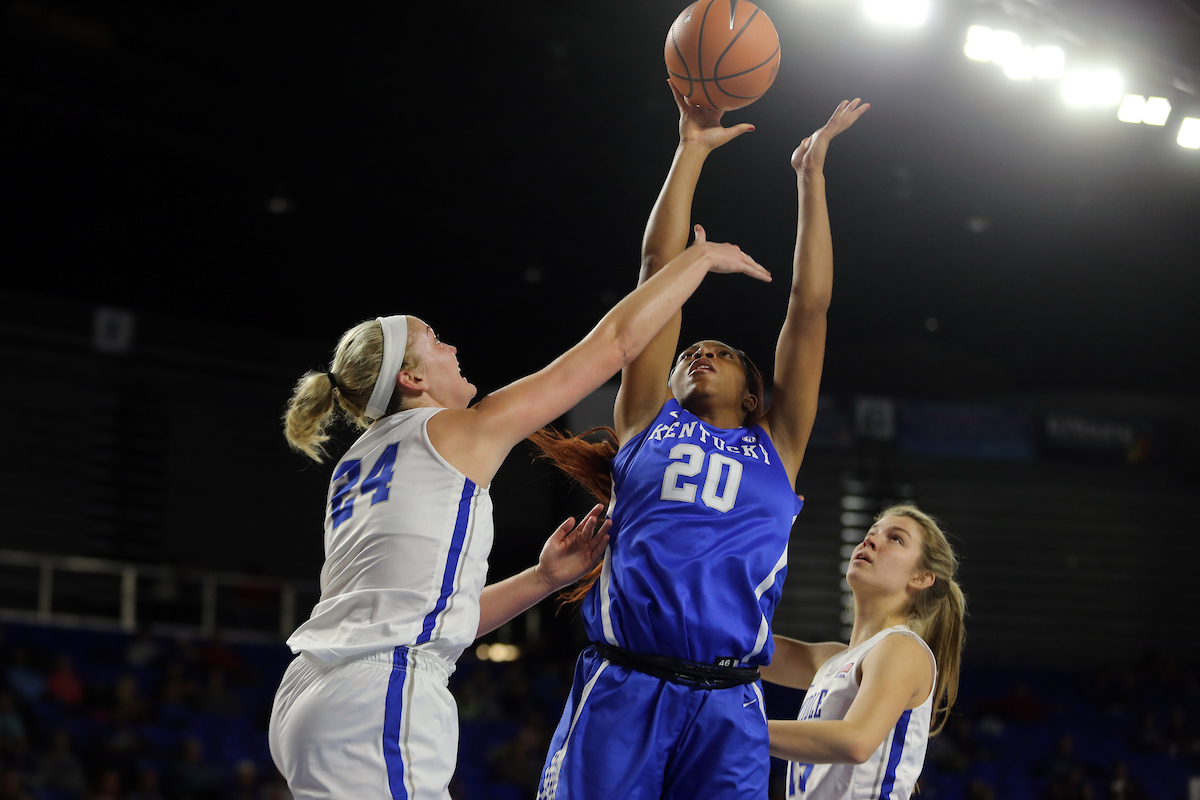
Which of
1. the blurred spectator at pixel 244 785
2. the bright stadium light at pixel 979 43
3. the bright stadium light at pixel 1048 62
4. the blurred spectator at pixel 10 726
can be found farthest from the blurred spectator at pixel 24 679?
the bright stadium light at pixel 1048 62

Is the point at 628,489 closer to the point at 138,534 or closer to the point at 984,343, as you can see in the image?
the point at 138,534

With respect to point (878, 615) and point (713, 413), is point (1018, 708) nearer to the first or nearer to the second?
point (878, 615)

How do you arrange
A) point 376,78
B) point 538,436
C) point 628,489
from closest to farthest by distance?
Answer: point 628,489 < point 538,436 < point 376,78

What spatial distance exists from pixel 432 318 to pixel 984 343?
8056 mm

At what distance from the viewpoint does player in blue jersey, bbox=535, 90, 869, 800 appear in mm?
2717

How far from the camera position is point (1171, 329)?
15.3m

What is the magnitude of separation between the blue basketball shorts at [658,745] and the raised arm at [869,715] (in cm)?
11

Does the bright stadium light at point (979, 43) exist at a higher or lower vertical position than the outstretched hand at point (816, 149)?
higher

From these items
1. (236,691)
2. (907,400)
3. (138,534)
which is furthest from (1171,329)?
(138,534)

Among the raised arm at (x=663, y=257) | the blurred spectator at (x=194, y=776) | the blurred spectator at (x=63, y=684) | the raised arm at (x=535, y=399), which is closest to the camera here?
the raised arm at (x=535, y=399)

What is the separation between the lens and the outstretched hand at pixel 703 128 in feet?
11.2

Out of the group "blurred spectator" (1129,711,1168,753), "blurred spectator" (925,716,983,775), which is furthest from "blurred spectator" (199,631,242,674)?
"blurred spectator" (1129,711,1168,753)

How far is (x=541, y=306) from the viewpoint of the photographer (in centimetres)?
1480

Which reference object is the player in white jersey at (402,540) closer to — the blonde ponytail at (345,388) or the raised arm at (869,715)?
the blonde ponytail at (345,388)
